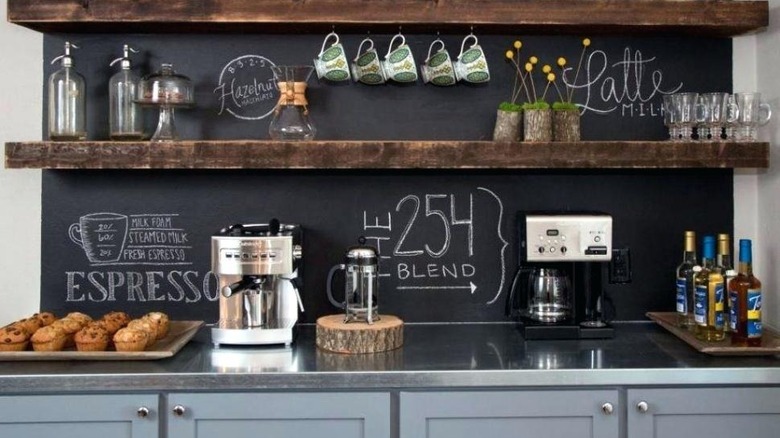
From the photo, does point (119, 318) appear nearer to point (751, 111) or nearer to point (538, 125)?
point (538, 125)

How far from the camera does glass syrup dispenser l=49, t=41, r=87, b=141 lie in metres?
2.75

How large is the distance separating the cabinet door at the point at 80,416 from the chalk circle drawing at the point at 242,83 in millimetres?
1071

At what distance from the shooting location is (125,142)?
2666 mm

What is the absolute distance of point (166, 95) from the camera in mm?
2703

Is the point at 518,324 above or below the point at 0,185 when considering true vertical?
below

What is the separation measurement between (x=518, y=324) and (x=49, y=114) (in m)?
1.63

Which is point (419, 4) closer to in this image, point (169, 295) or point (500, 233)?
point (500, 233)

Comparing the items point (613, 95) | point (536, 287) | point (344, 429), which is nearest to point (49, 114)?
point (344, 429)

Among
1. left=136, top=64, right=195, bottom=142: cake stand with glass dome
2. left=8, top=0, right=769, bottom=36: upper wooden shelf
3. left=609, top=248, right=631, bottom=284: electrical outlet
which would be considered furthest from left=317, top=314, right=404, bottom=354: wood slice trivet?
left=8, top=0, right=769, bottom=36: upper wooden shelf

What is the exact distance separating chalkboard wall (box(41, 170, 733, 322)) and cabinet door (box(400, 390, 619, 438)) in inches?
A: 27.9

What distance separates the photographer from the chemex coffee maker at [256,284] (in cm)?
247

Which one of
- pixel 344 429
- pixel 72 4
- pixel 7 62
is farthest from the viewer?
pixel 7 62

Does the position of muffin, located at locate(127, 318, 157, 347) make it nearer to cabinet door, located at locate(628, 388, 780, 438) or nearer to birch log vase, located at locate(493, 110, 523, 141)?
birch log vase, located at locate(493, 110, 523, 141)

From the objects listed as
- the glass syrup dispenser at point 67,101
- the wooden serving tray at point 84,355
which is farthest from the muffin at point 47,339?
the glass syrup dispenser at point 67,101
